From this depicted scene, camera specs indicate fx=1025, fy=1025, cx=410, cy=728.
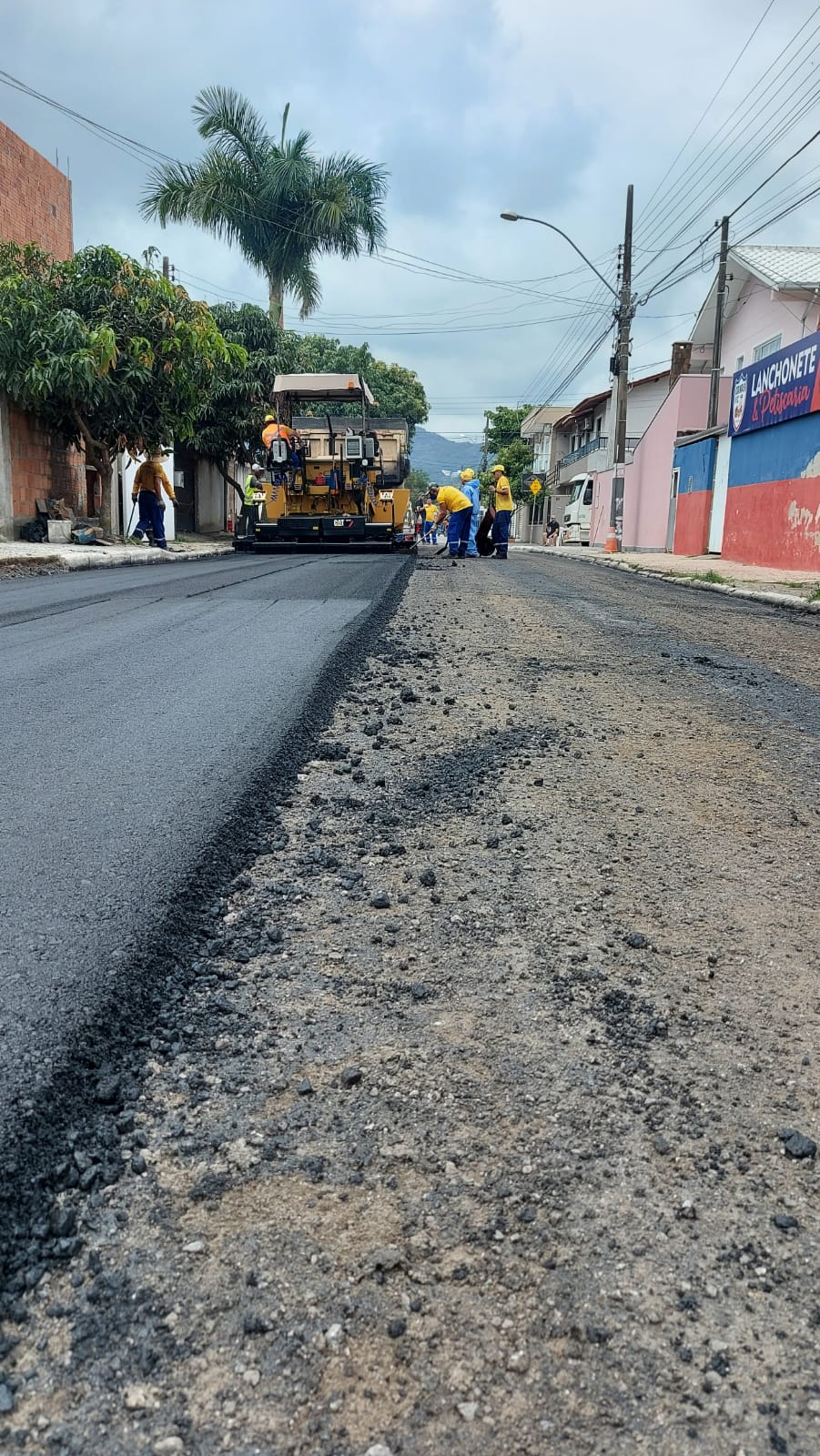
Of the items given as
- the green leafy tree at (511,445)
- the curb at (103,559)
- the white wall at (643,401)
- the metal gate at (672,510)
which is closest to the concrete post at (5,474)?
the curb at (103,559)

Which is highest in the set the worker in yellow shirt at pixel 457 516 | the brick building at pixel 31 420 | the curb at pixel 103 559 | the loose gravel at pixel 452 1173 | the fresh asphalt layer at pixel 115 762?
the brick building at pixel 31 420

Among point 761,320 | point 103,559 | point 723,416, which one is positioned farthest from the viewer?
point 723,416

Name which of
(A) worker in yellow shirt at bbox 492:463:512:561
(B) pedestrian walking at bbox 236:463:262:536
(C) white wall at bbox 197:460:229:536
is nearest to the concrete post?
(B) pedestrian walking at bbox 236:463:262:536

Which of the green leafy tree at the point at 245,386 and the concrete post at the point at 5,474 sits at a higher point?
the green leafy tree at the point at 245,386

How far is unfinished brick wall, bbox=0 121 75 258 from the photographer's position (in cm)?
1941

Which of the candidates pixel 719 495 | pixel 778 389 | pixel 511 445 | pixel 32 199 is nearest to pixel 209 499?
pixel 32 199

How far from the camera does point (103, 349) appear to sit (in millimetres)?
16328

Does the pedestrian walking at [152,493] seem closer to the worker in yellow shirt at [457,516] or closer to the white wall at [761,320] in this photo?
the worker in yellow shirt at [457,516]

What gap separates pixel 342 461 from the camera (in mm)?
18797

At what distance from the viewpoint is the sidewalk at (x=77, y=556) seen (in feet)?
44.6

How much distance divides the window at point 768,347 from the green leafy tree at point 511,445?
4089 cm

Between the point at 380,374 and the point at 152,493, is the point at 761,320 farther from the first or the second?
the point at 380,374

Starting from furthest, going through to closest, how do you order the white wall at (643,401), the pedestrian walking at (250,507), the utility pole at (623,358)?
1. the white wall at (643,401)
2. the utility pole at (623,358)
3. the pedestrian walking at (250,507)

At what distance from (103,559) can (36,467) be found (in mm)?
5462
